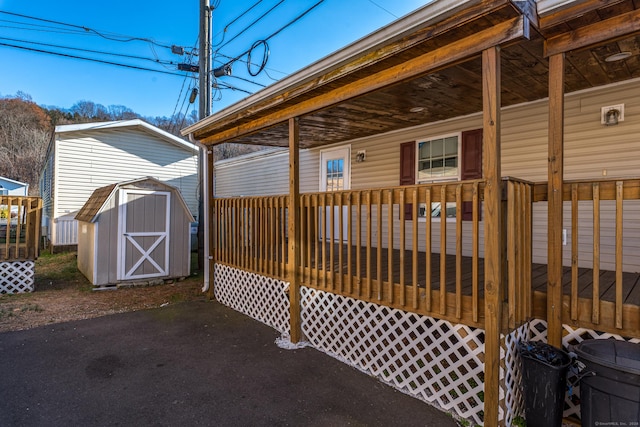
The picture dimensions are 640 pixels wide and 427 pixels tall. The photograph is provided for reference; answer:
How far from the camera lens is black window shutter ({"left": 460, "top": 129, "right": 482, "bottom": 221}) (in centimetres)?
510

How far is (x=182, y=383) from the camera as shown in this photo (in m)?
3.21

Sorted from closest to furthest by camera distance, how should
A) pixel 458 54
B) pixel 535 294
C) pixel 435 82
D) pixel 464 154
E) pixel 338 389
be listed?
pixel 458 54 < pixel 535 294 < pixel 338 389 < pixel 435 82 < pixel 464 154

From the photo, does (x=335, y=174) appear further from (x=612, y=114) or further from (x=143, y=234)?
(x=612, y=114)

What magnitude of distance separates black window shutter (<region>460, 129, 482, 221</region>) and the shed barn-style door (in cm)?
573

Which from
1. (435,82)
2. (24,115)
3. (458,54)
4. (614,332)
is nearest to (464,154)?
(435,82)

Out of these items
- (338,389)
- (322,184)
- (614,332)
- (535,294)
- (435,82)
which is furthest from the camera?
(322,184)

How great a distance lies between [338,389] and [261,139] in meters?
4.77

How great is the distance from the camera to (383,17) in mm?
8852

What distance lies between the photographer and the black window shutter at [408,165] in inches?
234

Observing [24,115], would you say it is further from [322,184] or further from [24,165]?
[322,184]

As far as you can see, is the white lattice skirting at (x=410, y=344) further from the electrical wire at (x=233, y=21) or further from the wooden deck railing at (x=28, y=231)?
the electrical wire at (x=233, y=21)

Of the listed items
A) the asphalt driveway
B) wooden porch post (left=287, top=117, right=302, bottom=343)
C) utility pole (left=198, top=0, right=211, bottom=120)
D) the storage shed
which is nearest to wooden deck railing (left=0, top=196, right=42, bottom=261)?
the storage shed

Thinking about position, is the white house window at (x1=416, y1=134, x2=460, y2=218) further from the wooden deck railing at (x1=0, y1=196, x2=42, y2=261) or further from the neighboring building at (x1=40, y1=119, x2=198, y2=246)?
the neighboring building at (x1=40, y1=119, x2=198, y2=246)

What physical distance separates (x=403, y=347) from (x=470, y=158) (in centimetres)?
320
